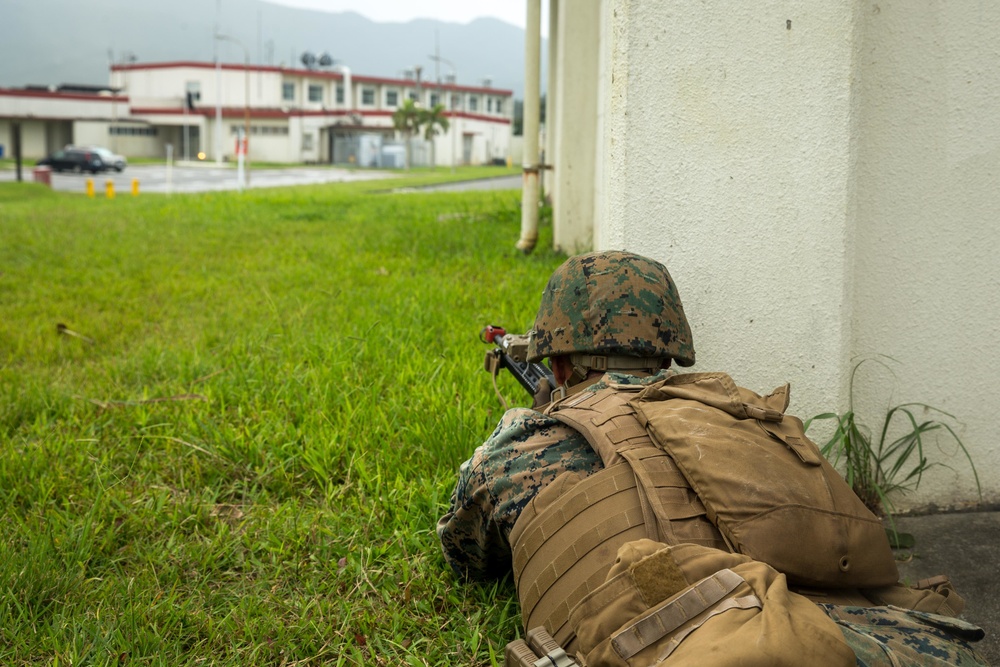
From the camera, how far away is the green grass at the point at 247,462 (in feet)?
7.83

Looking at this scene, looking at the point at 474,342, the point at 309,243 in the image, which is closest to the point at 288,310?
the point at 474,342

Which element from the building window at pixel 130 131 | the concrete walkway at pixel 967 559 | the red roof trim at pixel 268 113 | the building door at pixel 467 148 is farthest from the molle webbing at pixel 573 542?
the building window at pixel 130 131

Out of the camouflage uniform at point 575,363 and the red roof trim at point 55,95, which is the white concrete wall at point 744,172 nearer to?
the camouflage uniform at point 575,363

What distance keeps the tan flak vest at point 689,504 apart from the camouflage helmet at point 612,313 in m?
0.27

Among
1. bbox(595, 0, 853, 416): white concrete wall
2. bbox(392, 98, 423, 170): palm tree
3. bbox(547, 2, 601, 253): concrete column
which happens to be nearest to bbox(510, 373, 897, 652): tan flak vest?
bbox(595, 0, 853, 416): white concrete wall

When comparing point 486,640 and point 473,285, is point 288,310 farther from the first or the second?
point 486,640

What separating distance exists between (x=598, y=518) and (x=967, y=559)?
4.93 feet

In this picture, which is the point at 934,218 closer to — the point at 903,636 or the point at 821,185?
the point at 821,185

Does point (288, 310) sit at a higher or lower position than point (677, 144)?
lower

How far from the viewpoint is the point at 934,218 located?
2.97m

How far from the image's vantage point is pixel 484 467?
215 centimetres

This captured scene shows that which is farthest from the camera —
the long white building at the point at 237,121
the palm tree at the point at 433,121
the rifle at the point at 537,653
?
the long white building at the point at 237,121

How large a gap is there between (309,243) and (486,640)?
6841mm

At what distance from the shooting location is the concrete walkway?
2420 mm
